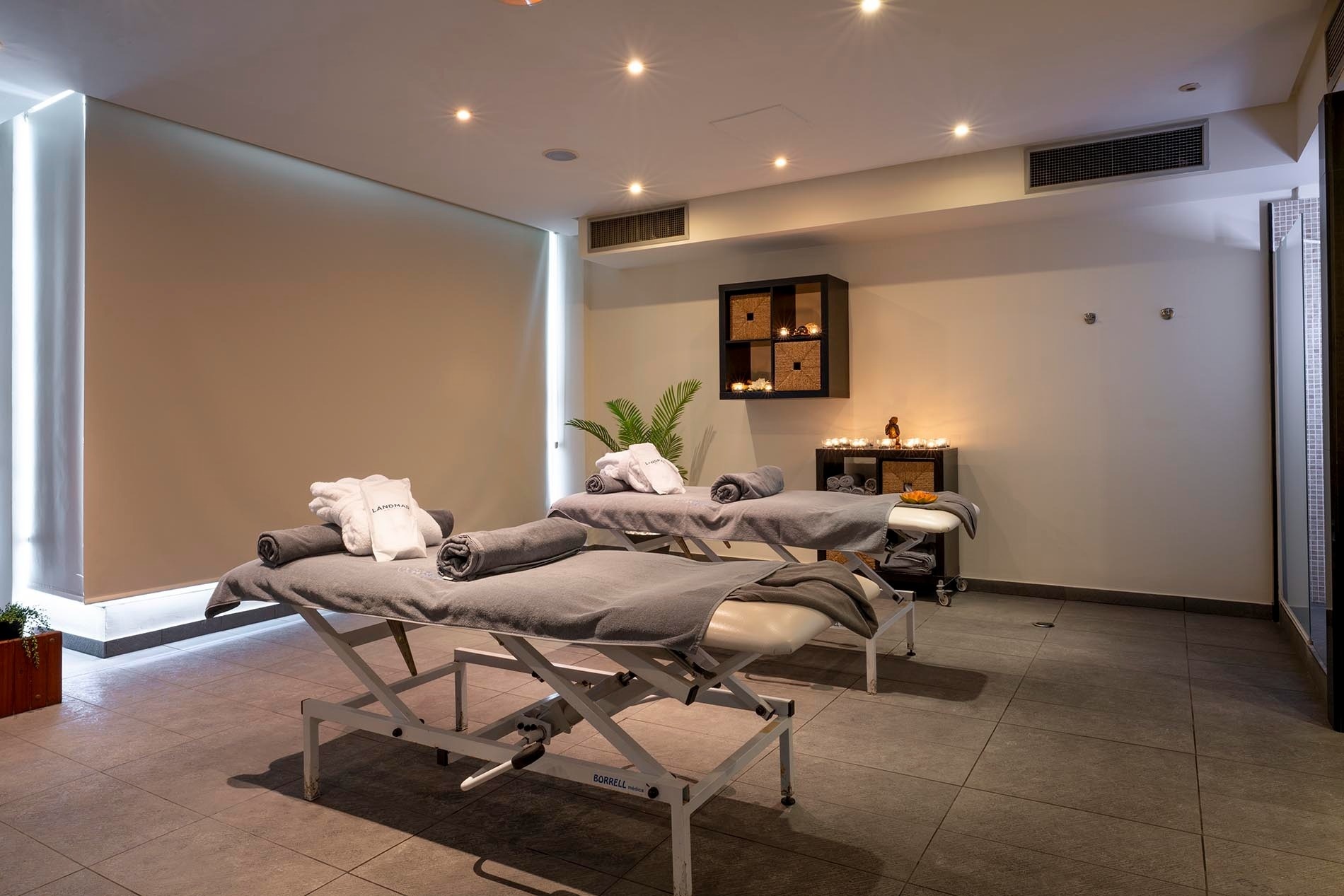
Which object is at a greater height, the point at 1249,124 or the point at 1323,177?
the point at 1249,124

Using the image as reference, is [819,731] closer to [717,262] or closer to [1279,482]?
[1279,482]

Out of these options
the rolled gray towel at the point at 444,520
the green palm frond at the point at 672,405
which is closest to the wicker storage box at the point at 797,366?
the green palm frond at the point at 672,405

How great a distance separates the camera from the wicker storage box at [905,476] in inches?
198

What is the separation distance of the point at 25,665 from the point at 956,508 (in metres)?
3.75

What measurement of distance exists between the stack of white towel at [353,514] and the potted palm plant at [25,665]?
1347 mm

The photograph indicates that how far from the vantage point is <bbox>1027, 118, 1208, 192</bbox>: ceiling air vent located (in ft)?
13.4

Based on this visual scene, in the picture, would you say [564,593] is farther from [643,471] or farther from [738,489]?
[643,471]

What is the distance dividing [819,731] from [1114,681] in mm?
1389

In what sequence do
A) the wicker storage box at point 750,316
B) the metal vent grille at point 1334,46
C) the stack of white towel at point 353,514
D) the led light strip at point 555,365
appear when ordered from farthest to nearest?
the led light strip at point 555,365
the wicker storage box at point 750,316
the metal vent grille at point 1334,46
the stack of white towel at point 353,514

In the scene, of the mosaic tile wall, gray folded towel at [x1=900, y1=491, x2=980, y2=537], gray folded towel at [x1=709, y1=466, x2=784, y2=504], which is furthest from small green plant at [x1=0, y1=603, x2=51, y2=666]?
the mosaic tile wall

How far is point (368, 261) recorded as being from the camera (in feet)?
17.1

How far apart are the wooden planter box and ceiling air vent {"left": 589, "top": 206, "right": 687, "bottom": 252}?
12.8ft

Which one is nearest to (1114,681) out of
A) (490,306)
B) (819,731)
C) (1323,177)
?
(819,731)

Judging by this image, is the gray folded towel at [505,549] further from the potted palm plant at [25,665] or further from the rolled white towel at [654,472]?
the potted palm plant at [25,665]
